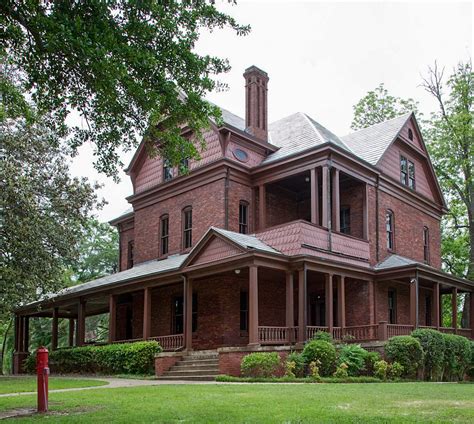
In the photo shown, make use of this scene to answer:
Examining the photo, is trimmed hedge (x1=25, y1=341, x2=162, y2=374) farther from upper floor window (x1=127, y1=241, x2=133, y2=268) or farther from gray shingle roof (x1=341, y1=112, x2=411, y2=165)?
gray shingle roof (x1=341, y1=112, x2=411, y2=165)

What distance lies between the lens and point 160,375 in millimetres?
20922

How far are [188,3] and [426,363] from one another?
48.1 ft

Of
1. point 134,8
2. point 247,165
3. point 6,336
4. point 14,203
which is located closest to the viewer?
point 134,8

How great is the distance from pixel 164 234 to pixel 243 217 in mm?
4953

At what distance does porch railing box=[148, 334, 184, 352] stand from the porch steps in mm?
1415

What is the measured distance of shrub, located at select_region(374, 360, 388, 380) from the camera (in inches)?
725

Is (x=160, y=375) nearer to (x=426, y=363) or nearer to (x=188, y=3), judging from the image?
(x=426, y=363)

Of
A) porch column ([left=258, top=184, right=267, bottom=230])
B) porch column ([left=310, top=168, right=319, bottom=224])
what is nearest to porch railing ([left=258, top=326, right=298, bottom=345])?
porch column ([left=310, top=168, right=319, bottom=224])

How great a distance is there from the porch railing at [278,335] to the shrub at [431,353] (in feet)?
13.5

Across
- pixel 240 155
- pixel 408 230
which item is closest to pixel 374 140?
pixel 408 230

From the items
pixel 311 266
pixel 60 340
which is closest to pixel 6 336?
pixel 60 340

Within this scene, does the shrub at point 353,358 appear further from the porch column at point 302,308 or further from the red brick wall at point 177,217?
the red brick wall at point 177,217

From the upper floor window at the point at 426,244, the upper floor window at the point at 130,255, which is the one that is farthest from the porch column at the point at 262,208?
the upper floor window at the point at 130,255

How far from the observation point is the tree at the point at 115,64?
967 cm
